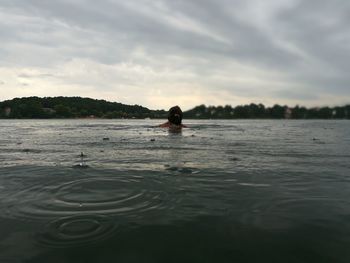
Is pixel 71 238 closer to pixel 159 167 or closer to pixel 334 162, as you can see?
pixel 159 167

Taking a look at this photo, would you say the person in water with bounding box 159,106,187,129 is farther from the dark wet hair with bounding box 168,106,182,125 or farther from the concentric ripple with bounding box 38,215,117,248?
the concentric ripple with bounding box 38,215,117,248

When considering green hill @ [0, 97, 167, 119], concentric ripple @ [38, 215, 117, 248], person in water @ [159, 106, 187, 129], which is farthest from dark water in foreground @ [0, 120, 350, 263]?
green hill @ [0, 97, 167, 119]

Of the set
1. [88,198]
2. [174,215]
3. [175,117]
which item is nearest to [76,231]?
[174,215]

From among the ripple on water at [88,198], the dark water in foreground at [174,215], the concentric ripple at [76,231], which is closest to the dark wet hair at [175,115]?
the dark water in foreground at [174,215]

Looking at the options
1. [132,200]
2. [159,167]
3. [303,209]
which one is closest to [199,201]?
[132,200]

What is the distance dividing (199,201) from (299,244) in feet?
9.67

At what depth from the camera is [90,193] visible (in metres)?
8.73

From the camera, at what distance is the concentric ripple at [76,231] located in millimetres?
5582

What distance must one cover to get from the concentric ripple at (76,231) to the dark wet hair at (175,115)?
1818 inches

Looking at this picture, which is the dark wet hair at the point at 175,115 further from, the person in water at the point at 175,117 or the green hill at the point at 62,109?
the green hill at the point at 62,109

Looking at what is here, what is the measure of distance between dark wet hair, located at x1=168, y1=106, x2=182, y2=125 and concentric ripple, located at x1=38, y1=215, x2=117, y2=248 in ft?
151

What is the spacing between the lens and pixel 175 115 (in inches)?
2115

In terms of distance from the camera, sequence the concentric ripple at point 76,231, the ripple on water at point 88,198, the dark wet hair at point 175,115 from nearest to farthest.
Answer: the concentric ripple at point 76,231, the ripple on water at point 88,198, the dark wet hair at point 175,115

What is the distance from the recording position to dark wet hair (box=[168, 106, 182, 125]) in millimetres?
52756
